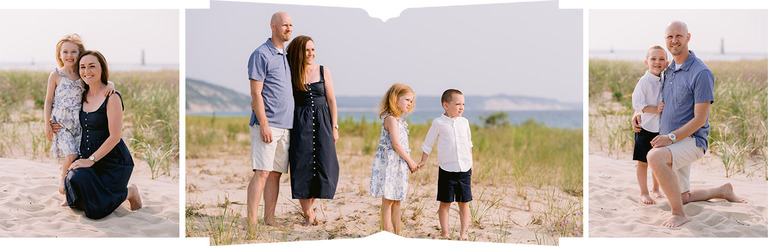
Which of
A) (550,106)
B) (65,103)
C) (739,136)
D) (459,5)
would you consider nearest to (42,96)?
(65,103)

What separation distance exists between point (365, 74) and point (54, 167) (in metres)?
4.64

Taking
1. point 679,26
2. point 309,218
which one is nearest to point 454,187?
point 309,218

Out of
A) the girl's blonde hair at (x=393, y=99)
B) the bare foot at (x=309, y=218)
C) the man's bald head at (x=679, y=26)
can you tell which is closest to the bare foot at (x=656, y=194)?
the man's bald head at (x=679, y=26)

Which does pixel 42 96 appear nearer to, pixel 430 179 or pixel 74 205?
pixel 74 205

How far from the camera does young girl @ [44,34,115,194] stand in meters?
5.38

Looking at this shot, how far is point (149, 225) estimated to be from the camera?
536cm

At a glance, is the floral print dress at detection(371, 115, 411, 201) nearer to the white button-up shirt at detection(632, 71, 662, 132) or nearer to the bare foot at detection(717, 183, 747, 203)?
the white button-up shirt at detection(632, 71, 662, 132)

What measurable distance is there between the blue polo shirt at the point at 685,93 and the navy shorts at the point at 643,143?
0.26 metres

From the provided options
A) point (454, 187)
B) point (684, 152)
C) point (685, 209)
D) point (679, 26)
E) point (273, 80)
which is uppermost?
point (679, 26)

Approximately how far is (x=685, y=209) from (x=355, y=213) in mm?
2741

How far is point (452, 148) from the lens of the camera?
189 inches

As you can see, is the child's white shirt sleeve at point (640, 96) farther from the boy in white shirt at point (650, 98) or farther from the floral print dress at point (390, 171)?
the floral print dress at point (390, 171)

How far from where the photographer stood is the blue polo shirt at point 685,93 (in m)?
5.04

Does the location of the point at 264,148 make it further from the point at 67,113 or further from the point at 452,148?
the point at 67,113
